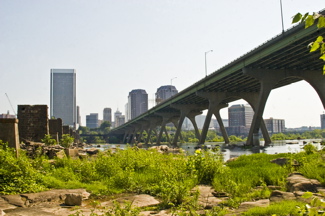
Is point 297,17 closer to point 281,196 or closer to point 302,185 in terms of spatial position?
point 281,196

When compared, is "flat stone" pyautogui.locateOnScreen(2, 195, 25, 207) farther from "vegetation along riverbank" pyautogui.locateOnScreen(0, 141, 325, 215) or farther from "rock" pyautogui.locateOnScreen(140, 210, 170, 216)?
"rock" pyautogui.locateOnScreen(140, 210, 170, 216)

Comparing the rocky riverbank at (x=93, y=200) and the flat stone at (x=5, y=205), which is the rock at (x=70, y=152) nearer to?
the rocky riverbank at (x=93, y=200)

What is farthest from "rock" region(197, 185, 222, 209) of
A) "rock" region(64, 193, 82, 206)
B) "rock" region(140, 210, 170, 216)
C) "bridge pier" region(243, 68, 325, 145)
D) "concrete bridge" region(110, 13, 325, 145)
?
"bridge pier" region(243, 68, 325, 145)

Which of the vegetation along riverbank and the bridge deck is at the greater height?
the bridge deck

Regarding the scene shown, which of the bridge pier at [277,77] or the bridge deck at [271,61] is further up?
the bridge deck at [271,61]

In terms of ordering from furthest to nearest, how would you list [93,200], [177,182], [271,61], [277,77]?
[277,77] < [271,61] < [93,200] < [177,182]

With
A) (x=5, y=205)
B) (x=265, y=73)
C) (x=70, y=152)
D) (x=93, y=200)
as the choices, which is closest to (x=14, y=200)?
(x=5, y=205)

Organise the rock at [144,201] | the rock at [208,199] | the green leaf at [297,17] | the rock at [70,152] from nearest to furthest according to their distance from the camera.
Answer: the green leaf at [297,17]
the rock at [208,199]
the rock at [144,201]
the rock at [70,152]

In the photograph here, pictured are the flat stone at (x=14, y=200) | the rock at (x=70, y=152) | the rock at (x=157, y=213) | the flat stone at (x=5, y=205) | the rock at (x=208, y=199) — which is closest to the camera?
the rock at (x=157, y=213)

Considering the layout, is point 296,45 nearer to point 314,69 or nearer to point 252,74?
point 252,74

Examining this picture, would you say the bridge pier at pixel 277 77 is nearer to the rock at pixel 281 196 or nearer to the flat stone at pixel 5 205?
the rock at pixel 281 196

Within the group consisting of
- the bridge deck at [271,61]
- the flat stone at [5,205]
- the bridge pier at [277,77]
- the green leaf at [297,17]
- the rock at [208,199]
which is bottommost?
the rock at [208,199]

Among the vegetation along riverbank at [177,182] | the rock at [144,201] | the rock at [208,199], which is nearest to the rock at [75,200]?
the vegetation along riverbank at [177,182]

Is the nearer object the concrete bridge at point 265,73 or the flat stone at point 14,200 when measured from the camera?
the flat stone at point 14,200
